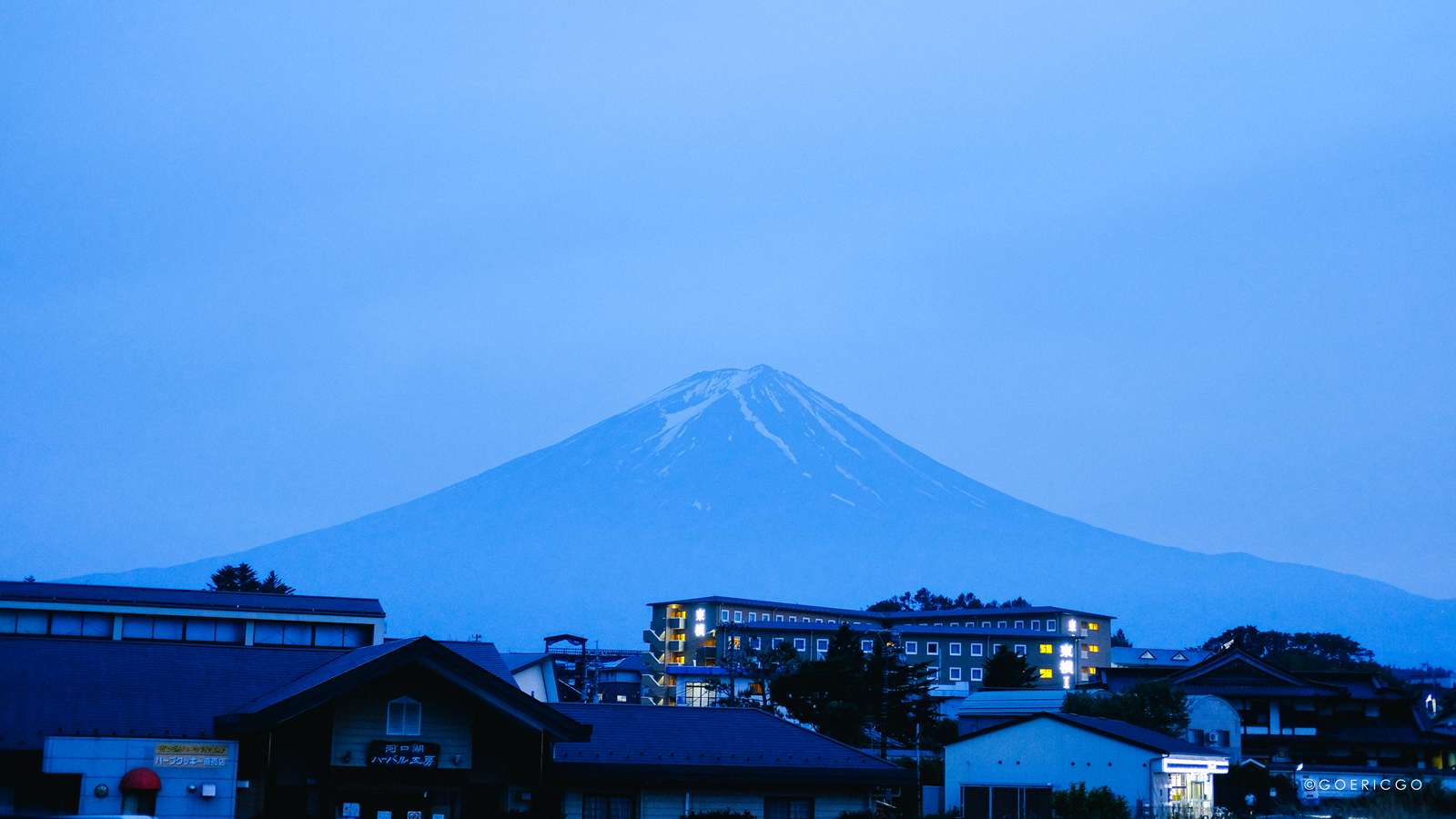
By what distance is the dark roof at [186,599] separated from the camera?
43.8 metres

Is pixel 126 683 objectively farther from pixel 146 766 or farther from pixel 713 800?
pixel 713 800

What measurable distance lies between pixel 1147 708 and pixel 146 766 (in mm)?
42243

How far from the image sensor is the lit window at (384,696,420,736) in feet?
75.0

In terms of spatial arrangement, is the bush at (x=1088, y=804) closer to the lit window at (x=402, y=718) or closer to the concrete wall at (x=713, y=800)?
the concrete wall at (x=713, y=800)

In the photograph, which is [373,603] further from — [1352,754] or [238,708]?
[1352,754]

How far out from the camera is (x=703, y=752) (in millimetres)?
25656

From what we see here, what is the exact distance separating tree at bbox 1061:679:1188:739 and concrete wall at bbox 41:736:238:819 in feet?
125

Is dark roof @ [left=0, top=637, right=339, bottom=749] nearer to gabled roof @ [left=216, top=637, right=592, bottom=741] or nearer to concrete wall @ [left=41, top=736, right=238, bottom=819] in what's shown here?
concrete wall @ [left=41, top=736, right=238, bottom=819]

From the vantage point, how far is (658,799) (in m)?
25.2

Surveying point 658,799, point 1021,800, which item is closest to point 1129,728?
point 1021,800

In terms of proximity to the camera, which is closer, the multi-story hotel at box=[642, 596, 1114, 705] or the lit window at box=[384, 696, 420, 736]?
the lit window at box=[384, 696, 420, 736]

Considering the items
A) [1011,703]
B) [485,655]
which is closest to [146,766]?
[485,655]

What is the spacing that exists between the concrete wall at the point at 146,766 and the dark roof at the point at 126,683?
1.34 feet

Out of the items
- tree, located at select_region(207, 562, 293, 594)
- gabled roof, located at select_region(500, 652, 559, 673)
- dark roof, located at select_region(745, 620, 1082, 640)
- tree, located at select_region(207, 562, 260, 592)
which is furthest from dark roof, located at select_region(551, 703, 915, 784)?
dark roof, located at select_region(745, 620, 1082, 640)
